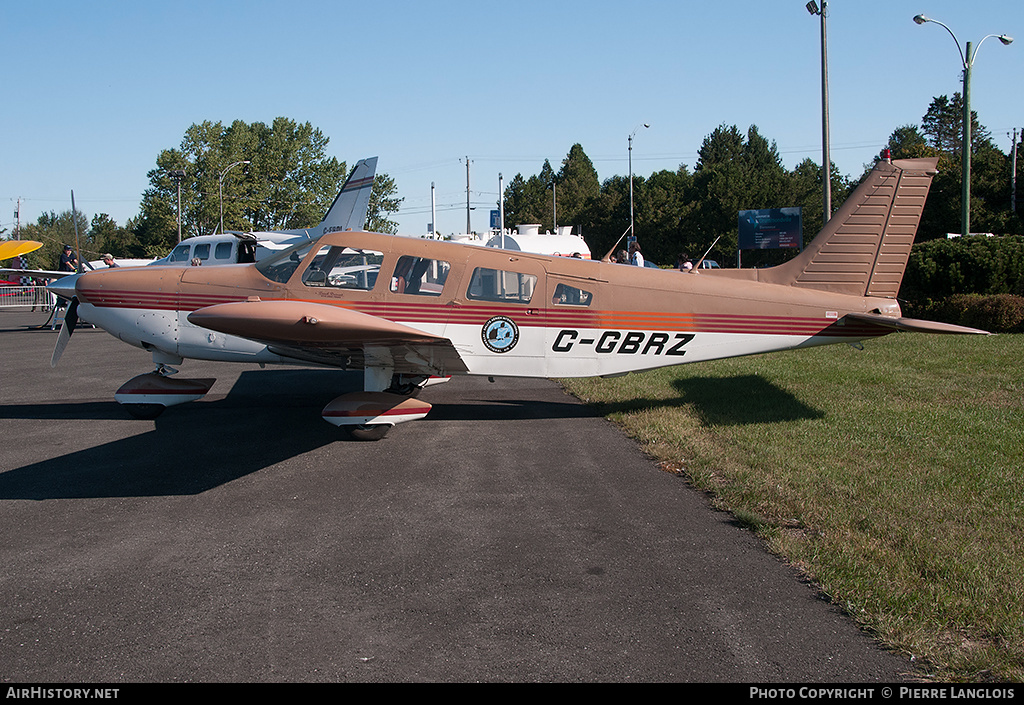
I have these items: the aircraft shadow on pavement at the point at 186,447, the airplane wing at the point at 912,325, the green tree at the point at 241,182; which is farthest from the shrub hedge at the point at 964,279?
the green tree at the point at 241,182

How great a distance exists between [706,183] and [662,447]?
64367mm

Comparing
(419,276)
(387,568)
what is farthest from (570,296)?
(387,568)

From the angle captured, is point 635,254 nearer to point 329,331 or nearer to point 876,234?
point 876,234

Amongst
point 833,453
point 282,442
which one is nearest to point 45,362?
point 282,442

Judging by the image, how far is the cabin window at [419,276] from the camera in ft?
27.4

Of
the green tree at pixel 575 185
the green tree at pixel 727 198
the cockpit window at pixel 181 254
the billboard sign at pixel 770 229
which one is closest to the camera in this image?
the cockpit window at pixel 181 254

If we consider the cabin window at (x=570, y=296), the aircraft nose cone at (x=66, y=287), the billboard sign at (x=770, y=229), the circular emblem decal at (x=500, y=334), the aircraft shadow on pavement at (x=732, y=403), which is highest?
the billboard sign at (x=770, y=229)

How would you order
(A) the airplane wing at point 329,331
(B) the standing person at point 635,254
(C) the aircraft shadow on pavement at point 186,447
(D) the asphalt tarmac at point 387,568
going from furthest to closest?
(B) the standing person at point 635,254, (C) the aircraft shadow on pavement at point 186,447, (A) the airplane wing at point 329,331, (D) the asphalt tarmac at point 387,568

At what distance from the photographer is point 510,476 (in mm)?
6832

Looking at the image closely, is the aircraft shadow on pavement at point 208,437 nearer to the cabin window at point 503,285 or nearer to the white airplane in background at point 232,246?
the cabin window at point 503,285

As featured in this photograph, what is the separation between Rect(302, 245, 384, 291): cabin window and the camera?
8398 millimetres

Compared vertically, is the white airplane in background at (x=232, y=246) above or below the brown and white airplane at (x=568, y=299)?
above

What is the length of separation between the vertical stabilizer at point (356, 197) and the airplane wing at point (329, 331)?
19138 mm

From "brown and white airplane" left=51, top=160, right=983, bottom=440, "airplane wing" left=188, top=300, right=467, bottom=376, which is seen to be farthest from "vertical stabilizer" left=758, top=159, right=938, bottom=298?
"airplane wing" left=188, top=300, right=467, bottom=376
